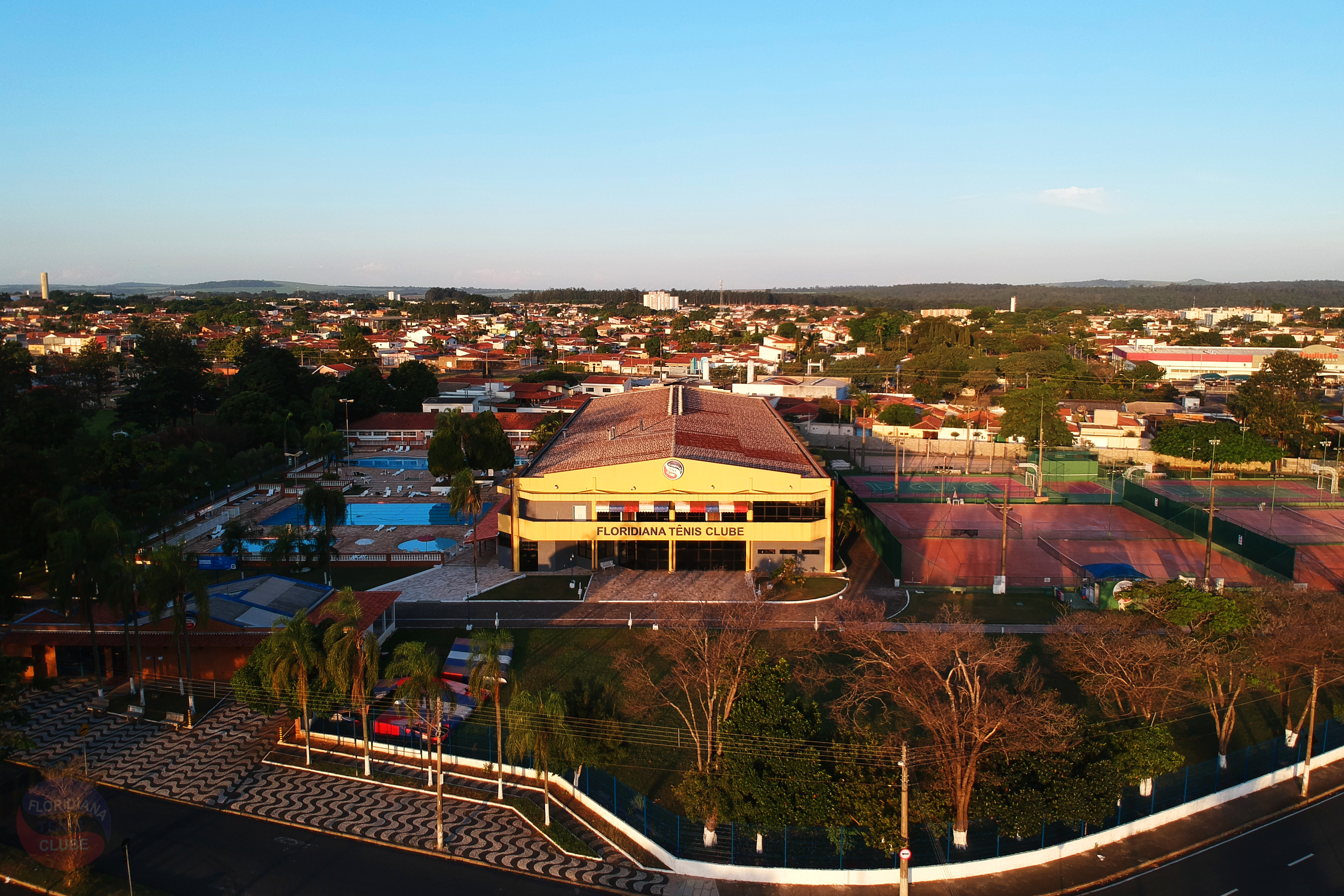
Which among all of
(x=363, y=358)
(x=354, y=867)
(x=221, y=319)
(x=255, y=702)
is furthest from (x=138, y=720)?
(x=221, y=319)

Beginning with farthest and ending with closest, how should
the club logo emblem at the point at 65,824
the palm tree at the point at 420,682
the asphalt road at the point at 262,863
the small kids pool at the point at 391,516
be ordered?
the small kids pool at the point at 391,516 < the palm tree at the point at 420,682 < the club logo emblem at the point at 65,824 < the asphalt road at the point at 262,863

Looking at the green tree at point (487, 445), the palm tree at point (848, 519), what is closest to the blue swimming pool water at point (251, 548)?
the green tree at point (487, 445)

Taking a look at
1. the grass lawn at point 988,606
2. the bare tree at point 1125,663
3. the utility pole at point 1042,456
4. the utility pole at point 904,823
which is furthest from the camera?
the utility pole at point 1042,456

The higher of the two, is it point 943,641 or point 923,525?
point 943,641

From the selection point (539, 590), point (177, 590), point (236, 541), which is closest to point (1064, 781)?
point (539, 590)

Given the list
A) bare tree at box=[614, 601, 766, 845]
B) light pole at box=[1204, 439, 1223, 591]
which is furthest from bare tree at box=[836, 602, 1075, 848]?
light pole at box=[1204, 439, 1223, 591]

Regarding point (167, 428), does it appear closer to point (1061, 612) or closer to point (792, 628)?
point (792, 628)

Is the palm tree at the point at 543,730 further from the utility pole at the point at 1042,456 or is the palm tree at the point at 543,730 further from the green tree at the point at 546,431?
the utility pole at the point at 1042,456
